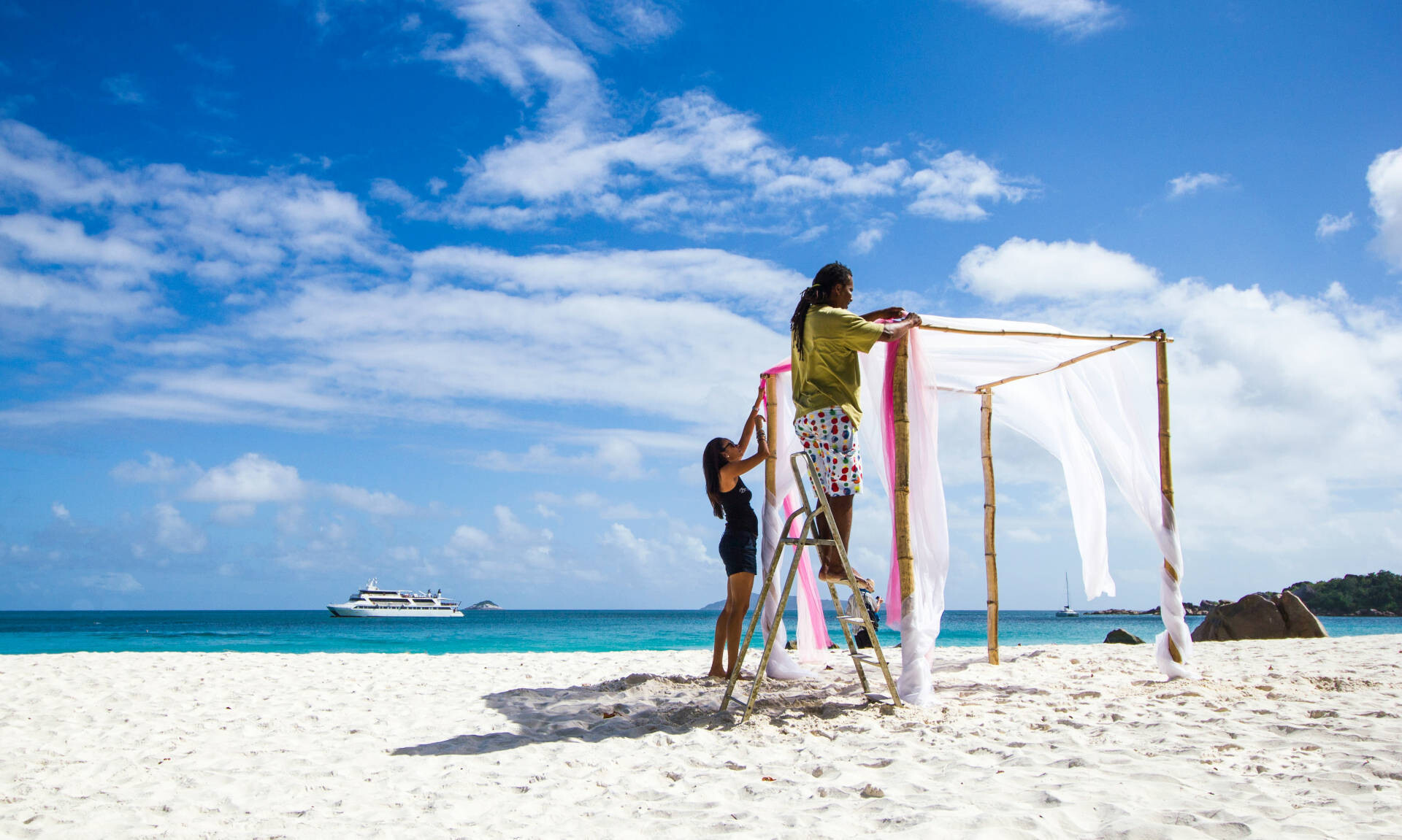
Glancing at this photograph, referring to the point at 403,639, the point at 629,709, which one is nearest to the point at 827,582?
the point at 629,709

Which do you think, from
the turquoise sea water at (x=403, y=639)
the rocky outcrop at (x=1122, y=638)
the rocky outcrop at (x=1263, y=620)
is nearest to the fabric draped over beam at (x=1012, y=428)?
the rocky outcrop at (x=1263, y=620)

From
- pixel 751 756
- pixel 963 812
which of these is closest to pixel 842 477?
pixel 751 756

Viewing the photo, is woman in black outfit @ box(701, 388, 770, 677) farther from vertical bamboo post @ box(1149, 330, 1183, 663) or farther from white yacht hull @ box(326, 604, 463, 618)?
white yacht hull @ box(326, 604, 463, 618)

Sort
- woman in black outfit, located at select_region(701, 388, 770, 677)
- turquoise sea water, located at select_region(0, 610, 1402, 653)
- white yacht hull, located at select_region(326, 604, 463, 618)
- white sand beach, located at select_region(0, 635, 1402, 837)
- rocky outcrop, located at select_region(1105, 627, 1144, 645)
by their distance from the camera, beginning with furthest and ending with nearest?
white yacht hull, located at select_region(326, 604, 463, 618), turquoise sea water, located at select_region(0, 610, 1402, 653), rocky outcrop, located at select_region(1105, 627, 1144, 645), woman in black outfit, located at select_region(701, 388, 770, 677), white sand beach, located at select_region(0, 635, 1402, 837)

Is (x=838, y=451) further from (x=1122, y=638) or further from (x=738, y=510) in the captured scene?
(x=1122, y=638)

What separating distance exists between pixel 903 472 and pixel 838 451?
469 mm

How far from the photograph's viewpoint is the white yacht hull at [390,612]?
58625 mm

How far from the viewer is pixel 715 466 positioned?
18.6 feet

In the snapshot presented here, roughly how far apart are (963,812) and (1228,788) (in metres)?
1.08

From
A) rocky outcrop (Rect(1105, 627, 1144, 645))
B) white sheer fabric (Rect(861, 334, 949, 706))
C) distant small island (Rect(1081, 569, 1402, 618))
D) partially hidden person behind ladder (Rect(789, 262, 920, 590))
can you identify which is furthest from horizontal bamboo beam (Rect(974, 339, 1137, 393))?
distant small island (Rect(1081, 569, 1402, 618))

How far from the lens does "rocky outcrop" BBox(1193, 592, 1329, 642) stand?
11.1 metres

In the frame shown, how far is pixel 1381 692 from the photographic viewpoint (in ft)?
15.7

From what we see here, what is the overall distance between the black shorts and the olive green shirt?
135 centimetres

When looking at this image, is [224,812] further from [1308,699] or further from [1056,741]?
[1308,699]
